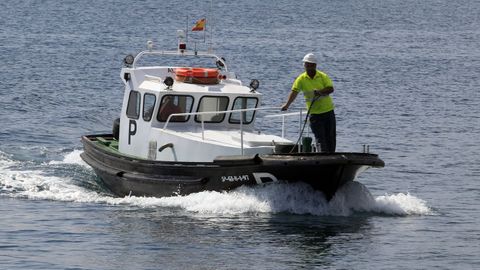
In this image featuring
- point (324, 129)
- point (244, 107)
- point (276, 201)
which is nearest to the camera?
point (276, 201)

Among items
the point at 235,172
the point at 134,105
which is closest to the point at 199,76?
the point at 134,105

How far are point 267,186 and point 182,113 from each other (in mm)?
2898

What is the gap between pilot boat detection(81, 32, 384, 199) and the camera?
19453 millimetres

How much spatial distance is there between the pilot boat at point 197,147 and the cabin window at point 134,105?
0.06ft

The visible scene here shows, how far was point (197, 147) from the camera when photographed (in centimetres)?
2061

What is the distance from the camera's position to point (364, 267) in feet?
55.3

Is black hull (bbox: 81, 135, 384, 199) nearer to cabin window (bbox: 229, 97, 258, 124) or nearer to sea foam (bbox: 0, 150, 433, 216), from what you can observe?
sea foam (bbox: 0, 150, 433, 216)

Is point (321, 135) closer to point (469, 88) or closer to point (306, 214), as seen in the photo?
point (306, 214)

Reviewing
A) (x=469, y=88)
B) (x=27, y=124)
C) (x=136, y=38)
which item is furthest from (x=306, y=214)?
(x=136, y=38)

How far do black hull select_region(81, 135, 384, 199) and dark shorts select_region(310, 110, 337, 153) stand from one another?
0.73 meters

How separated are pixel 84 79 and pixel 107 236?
2558 centimetres

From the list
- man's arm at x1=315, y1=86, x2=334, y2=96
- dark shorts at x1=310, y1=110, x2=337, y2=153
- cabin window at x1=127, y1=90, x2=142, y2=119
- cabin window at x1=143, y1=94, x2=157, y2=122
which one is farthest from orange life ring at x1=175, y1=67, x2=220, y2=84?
man's arm at x1=315, y1=86, x2=334, y2=96

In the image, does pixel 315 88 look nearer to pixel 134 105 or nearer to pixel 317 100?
pixel 317 100

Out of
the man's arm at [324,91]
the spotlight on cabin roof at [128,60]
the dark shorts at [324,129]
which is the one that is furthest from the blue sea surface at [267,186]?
the spotlight on cabin roof at [128,60]
